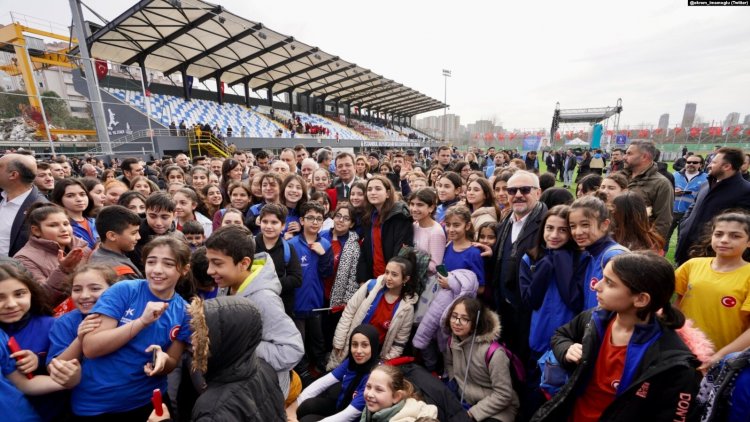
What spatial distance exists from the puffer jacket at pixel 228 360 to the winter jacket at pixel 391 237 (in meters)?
2.06

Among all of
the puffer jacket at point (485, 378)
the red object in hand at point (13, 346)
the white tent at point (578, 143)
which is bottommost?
the puffer jacket at point (485, 378)

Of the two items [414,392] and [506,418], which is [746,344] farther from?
[414,392]

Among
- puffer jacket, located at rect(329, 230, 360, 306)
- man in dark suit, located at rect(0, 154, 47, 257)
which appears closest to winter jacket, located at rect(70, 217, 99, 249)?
man in dark suit, located at rect(0, 154, 47, 257)

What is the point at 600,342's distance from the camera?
5.83ft

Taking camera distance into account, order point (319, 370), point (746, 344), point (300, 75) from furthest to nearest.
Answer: point (300, 75), point (319, 370), point (746, 344)

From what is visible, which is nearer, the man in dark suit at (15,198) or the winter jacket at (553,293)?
the winter jacket at (553,293)

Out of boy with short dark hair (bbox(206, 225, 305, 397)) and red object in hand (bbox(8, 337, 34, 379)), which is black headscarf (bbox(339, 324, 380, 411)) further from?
red object in hand (bbox(8, 337, 34, 379))

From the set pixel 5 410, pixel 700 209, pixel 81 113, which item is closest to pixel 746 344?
pixel 700 209

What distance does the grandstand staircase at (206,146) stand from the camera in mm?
16906

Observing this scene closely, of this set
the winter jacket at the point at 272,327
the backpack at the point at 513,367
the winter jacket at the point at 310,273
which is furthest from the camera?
the winter jacket at the point at 310,273

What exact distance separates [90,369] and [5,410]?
339mm

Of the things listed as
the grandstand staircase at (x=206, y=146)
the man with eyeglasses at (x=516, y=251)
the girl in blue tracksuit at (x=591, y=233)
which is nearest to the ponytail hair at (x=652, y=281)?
the girl in blue tracksuit at (x=591, y=233)

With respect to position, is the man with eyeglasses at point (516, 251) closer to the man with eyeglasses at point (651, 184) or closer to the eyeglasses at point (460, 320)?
the eyeglasses at point (460, 320)

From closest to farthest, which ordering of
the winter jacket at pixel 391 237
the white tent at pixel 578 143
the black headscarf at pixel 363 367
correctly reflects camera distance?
the black headscarf at pixel 363 367, the winter jacket at pixel 391 237, the white tent at pixel 578 143
